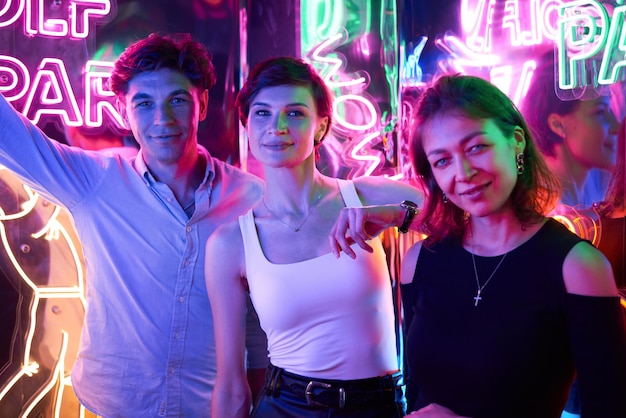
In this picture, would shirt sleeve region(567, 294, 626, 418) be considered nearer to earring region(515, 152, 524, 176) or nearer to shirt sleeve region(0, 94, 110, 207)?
earring region(515, 152, 524, 176)

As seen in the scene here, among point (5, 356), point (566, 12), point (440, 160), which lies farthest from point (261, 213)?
point (566, 12)

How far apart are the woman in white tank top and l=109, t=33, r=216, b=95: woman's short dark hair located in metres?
0.39

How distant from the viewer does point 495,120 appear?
1.45 meters

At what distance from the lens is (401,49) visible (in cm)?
332

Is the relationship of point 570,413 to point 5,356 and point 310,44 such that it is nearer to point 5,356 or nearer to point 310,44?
point 310,44

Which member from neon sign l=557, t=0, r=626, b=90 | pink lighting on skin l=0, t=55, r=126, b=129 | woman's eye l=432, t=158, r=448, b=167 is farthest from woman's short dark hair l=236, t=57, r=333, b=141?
neon sign l=557, t=0, r=626, b=90

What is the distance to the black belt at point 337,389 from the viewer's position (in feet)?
5.92

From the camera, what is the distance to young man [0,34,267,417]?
2295mm

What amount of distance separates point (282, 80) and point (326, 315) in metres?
0.81

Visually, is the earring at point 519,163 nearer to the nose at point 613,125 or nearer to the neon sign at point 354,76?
the neon sign at point 354,76

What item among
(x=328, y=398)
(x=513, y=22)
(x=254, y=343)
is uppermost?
(x=513, y=22)

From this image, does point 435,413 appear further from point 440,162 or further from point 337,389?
point 440,162

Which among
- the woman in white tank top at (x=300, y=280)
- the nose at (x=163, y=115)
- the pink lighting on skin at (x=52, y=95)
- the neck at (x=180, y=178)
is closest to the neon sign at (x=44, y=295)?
the pink lighting on skin at (x=52, y=95)

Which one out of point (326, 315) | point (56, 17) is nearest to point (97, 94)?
point (56, 17)
